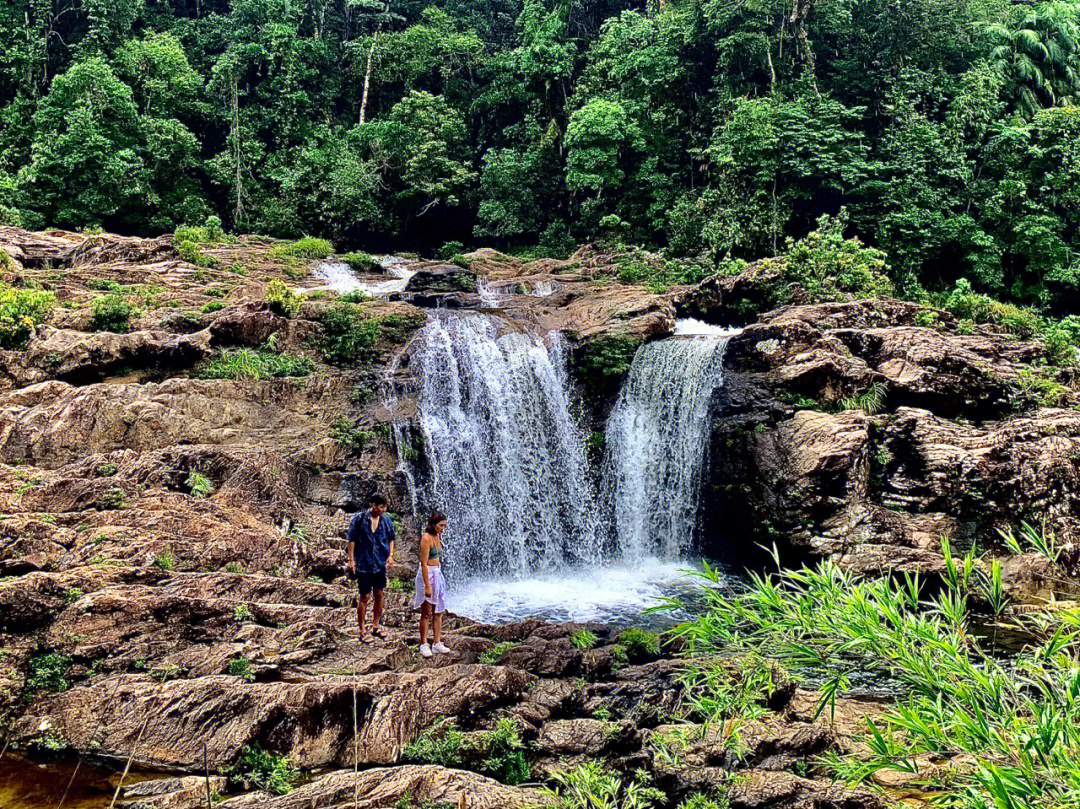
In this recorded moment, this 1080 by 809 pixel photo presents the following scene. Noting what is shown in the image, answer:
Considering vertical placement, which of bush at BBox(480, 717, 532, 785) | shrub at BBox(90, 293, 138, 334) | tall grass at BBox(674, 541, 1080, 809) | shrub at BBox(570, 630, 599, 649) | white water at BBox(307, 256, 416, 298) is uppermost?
white water at BBox(307, 256, 416, 298)

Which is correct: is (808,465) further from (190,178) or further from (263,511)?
(190,178)

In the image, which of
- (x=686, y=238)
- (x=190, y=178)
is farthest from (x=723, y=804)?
(x=190, y=178)

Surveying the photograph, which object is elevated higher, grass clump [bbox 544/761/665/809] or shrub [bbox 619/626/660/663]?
grass clump [bbox 544/761/665/809]

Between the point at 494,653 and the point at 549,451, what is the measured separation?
263 inches

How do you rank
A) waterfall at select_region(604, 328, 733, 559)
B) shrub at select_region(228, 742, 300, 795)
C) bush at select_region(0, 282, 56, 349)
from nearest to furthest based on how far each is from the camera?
shrub at select_region(228, 742, 300, 795) < bush at select_region(0, 282, 56, 349) < waterfall at select_region(604, 328, 733, 559)

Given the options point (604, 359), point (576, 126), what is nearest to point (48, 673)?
point (604, 359)

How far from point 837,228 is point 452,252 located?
13171 millimetres

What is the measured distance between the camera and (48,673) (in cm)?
738

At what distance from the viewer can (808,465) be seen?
1286 cm

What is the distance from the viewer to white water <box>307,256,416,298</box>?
67.6ft

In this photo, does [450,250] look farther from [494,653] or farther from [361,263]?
[494,653]

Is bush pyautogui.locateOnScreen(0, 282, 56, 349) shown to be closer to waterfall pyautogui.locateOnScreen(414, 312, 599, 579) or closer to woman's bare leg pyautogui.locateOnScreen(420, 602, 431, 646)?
waterfall pyautogui.locateOnScreen(414, 312, 599, 579)

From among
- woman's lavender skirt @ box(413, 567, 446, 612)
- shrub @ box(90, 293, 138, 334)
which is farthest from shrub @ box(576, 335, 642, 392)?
shrub @ box(90, 293, 138, 334)

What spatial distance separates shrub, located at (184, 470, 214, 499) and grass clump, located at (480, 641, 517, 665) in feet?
16.9
